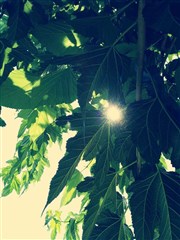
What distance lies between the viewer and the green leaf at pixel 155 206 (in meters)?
0.98

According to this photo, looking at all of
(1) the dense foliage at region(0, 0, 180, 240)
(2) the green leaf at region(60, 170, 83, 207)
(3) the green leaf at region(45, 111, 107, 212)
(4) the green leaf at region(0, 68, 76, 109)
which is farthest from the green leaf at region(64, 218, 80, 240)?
(4) the green leaf at region(0, 68, 76, 109)

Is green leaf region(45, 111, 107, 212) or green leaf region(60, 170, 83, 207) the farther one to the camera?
green leaf region(60, 170, 83, 207)

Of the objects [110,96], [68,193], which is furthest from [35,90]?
[68,193]

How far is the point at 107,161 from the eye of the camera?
1078 millimetres

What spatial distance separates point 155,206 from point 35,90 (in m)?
0.45

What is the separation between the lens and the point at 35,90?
3.33 ft

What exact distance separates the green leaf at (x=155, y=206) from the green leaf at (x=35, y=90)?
321mm

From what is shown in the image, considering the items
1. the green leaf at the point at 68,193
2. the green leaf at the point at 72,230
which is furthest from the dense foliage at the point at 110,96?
the green leaf at the point at 72,230

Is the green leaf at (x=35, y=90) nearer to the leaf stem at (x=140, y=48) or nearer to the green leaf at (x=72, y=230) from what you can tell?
the leaf stem at (x=140, y=48)

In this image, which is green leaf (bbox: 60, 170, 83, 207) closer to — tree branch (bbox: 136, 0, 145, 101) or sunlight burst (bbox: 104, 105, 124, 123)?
sunlight burst (bbox: 104, 105, 124, 123)

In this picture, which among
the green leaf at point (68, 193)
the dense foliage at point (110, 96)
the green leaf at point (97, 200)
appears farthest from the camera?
the green leaf at point (68, 193)

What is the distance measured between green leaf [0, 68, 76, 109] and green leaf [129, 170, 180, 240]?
321mm

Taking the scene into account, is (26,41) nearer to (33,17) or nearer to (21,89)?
(33,17)

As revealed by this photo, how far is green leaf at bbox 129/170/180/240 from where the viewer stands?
0.98 meters
